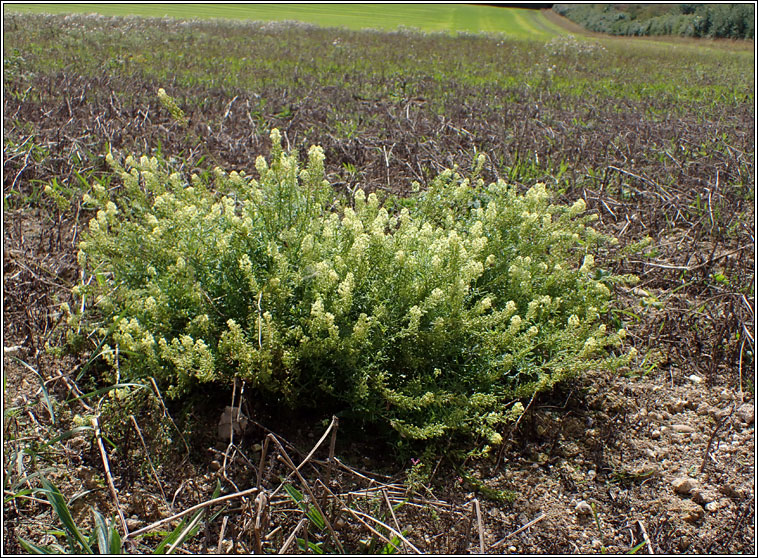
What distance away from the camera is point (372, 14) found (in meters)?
10.7

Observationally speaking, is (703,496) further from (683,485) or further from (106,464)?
(106,464)

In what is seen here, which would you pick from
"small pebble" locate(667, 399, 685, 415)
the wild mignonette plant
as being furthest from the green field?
"small pebble" locate(667, 399, 685, 415)

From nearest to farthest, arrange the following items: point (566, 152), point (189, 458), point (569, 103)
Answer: point (189, 458), point (566, 152), point (569, 103)

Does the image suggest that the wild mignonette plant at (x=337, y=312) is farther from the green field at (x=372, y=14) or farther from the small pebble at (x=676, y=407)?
the green field at (x=372, y=14)

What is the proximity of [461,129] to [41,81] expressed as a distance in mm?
4459

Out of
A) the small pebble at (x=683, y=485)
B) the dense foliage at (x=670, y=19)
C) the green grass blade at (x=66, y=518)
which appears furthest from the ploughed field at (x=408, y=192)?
the dense foliage at (x=670, y=19)

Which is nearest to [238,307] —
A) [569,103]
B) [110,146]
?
[110,146]

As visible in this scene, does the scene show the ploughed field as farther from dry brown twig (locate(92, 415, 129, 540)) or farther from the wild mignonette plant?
the wild mignonette plant

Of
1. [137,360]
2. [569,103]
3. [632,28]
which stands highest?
[632,28]

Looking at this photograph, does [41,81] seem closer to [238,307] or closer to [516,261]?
[238,307]

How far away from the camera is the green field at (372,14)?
9062 millimetres

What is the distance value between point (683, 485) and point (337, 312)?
138 cm

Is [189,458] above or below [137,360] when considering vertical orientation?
below

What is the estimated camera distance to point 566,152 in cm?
507
